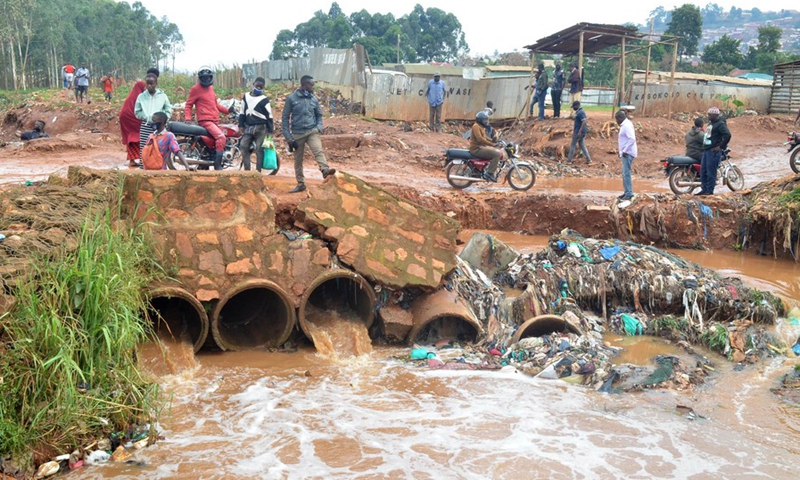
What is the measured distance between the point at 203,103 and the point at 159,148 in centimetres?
141

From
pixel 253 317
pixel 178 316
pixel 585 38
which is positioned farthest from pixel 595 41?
pixel 178 316

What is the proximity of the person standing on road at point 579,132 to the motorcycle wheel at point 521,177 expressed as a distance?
4392 millimetres

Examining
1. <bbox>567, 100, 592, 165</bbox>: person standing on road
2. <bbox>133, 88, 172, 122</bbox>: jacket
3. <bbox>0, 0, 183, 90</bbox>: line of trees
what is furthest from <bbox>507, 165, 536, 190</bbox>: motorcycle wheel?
<bbox>0, 0, 183, 90</bbox>: line of trees

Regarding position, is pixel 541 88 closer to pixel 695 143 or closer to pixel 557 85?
pixel 557 85

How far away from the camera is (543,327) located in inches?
308

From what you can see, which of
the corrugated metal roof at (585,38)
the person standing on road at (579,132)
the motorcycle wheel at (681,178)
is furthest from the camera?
the corrugated metal roof at (585,38)

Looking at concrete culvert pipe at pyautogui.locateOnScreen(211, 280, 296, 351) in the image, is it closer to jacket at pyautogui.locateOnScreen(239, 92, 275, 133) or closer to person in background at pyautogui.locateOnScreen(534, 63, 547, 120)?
→ jacket at pyautogui.locateOnScreen(239, 92, 275, 133)

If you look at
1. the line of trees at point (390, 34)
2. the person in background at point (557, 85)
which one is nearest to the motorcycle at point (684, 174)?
the person in background at point (557, 85)

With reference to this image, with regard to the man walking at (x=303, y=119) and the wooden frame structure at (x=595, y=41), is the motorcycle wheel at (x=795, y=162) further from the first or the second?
the man walking at (x=303, y=119)

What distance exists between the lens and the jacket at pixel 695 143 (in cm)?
1257

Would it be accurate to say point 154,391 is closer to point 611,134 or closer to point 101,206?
point 101,206

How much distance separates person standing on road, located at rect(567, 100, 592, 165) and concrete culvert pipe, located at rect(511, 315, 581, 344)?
10396 millimetres

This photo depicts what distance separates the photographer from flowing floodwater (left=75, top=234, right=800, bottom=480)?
16.9 feet

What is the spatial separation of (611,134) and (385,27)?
44.9m
